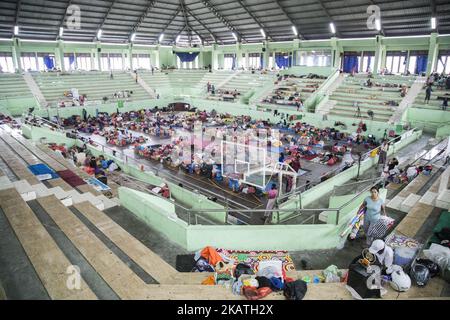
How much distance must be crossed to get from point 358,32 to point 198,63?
24822mm

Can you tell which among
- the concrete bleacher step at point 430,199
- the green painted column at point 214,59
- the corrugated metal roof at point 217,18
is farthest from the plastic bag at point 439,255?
the green painted column at point 214,59

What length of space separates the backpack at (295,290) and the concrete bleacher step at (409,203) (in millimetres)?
5115

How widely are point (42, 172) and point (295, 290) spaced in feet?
29.5

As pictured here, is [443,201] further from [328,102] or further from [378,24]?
[378,24]

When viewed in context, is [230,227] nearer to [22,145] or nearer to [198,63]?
[22,145]

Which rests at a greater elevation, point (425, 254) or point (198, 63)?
point (198, 63)

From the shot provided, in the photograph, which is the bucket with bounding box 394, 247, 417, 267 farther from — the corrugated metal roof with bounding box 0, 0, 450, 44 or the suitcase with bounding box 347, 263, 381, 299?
the corrugated metal roof with bounding box 0, 0, 450, 44

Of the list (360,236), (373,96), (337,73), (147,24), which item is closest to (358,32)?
(337,73)

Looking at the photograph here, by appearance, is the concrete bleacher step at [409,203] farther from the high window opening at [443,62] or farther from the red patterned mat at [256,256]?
the high window opening at [443,62]

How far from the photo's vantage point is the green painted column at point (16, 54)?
107 ft

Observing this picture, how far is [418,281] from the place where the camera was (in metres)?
4.80

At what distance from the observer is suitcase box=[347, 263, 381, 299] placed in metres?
4.61

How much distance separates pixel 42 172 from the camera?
9.91m
